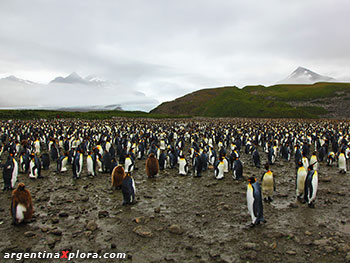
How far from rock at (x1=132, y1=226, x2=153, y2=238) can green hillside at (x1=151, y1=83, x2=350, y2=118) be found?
66.3 meters

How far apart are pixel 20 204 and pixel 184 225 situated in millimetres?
4009

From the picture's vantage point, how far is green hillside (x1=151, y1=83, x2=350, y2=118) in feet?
227

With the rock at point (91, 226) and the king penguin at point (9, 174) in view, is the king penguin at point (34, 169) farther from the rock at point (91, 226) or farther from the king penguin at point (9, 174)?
the rock at point (91, 226)

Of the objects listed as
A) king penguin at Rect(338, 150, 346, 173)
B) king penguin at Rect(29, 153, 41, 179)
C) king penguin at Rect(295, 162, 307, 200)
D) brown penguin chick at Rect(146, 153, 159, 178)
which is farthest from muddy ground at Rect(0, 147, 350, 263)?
king penguin at Rect(338, 150, 346, 173)

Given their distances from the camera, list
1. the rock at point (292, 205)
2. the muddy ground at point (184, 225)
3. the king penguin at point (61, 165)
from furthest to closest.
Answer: the king penguin at point (61, 165)
the rock at point (292, 205)
the muddy ground at point (184, 225)

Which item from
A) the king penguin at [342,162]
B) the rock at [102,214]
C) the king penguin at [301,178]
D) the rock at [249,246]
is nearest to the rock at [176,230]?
the rock at [249,246]

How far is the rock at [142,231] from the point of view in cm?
529

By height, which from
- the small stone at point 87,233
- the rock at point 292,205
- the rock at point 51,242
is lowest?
the rock at point 51,242

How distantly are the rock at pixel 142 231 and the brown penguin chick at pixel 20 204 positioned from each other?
8.92 feet

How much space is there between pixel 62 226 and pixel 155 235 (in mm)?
2352

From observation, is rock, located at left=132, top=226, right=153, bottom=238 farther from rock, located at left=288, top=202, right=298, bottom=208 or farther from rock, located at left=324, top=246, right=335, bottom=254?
rock, located at left=288, top=202, right=298, bottom=208

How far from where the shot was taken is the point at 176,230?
5445 millimetres

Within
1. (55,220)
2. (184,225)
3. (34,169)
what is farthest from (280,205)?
(34,169)

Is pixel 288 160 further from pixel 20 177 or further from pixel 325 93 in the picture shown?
pixel 325 93
